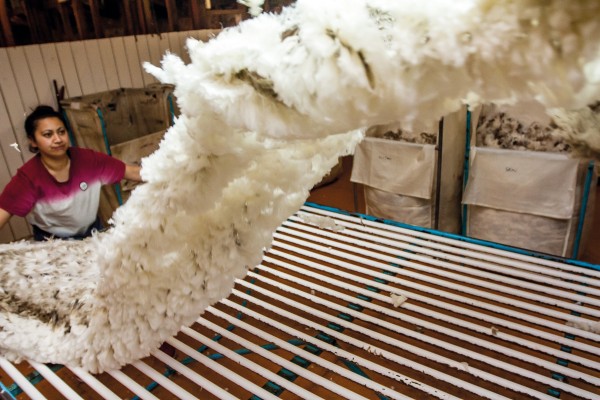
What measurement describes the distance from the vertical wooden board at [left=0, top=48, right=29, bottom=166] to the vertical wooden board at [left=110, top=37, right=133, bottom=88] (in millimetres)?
778

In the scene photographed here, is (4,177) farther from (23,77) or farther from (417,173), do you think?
(417,173)

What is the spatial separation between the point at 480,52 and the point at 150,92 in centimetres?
321

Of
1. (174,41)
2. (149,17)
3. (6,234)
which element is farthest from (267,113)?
(174,41)

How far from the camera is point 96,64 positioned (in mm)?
3152

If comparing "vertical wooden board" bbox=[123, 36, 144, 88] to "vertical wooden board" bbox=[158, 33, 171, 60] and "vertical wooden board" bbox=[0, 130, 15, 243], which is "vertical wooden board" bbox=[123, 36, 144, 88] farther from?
"vertical wooden board" bbox=[0, 130, 15, 243]

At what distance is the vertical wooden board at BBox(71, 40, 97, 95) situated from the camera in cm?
302

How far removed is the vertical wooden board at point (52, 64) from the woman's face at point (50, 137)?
4.47ft

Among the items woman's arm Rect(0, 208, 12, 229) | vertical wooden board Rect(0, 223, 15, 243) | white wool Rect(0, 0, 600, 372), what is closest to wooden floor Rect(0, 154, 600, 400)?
white wool Rect(0, 0, 600, 372)

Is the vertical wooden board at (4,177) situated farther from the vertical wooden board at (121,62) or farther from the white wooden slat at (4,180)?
the vertical wooden board at (121,62)

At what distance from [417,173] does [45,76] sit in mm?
2581

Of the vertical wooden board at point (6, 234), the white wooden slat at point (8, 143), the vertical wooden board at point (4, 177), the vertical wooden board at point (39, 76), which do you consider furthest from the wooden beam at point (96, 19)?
the vertical wooden board at point (6, 234)

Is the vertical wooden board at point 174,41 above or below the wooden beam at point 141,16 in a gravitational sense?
below

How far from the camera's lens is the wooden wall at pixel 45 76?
8.88 feet

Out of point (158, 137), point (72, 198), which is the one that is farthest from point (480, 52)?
point (158, 137)
